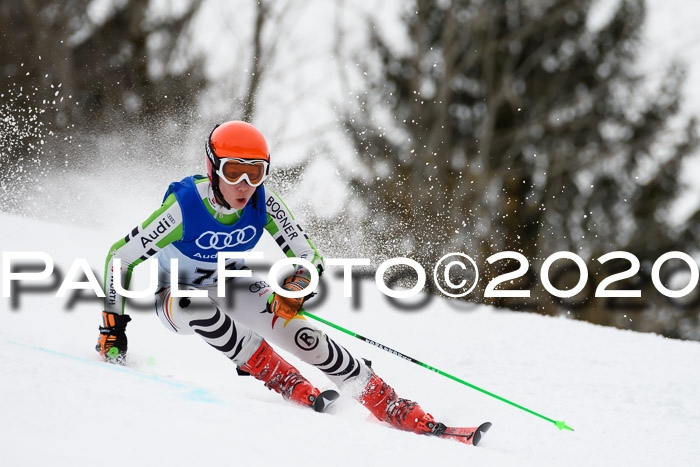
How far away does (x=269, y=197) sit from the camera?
3840mm

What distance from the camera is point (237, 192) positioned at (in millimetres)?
Result: 3523

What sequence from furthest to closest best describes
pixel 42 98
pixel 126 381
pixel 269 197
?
pixel 42 98 → pixel 269 197 → pixel 126 381

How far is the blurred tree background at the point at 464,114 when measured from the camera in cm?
1452

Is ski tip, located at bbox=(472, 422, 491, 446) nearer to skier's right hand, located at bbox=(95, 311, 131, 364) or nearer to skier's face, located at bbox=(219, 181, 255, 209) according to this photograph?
skier's face, located at bbox=(219, 181, 255, 209)

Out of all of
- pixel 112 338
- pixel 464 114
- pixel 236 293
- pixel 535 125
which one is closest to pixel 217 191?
pixel 236 293

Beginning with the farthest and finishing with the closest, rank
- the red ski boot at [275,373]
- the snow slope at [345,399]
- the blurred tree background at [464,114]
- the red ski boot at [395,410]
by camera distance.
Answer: the blurred tree background at [464,114] → the red ski boot at [275,373] → the red ski boot at [395,410] → the snow slope at [345,399]

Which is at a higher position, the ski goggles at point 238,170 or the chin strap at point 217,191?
the ski goggles at point 238,170

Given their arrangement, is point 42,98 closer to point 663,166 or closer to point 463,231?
point 463,231

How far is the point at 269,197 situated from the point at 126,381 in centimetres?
140

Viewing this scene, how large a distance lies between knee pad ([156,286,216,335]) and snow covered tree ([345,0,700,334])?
13.3 metres

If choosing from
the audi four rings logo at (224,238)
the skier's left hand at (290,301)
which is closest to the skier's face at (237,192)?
the audi four rings logo at (224,238)

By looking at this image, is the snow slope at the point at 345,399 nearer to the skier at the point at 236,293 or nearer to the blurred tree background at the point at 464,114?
the skier at the point at 236,293

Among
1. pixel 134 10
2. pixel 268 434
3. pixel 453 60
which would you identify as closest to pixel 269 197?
pixel 268 434

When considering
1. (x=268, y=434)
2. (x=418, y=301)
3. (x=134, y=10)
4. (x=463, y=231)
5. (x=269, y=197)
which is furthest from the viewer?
(x=463, y=231)
